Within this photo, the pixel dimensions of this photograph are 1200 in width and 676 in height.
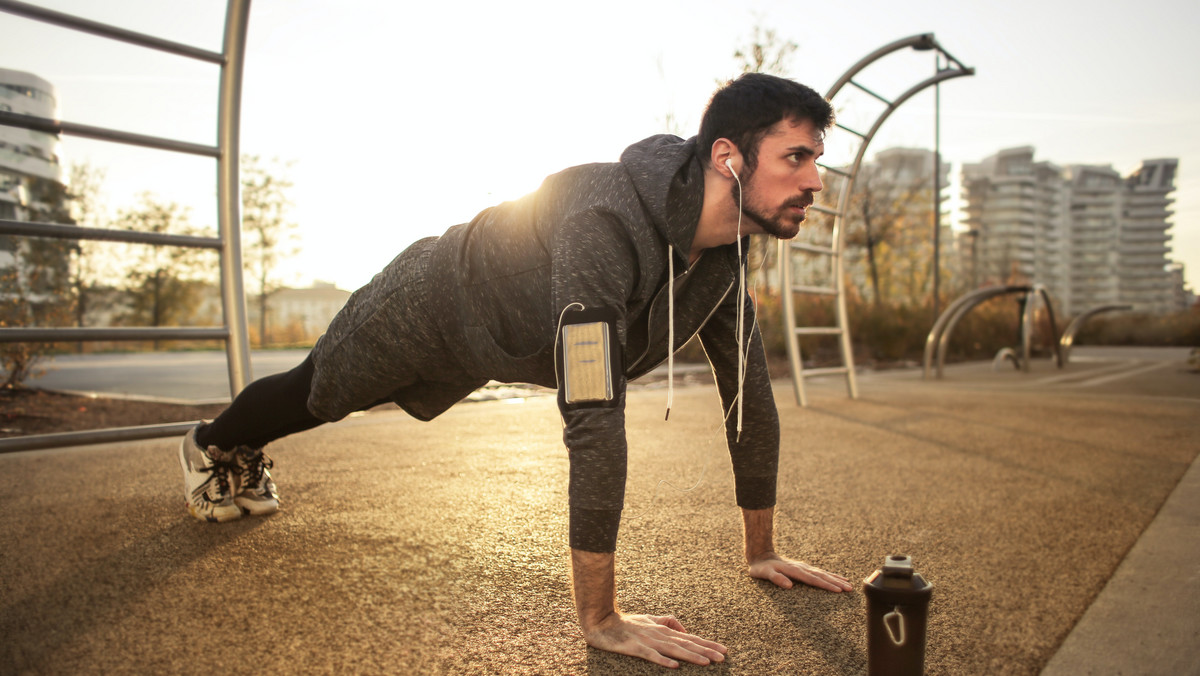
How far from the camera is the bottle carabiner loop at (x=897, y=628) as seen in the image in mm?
1168

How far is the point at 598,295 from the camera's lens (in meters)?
1.37

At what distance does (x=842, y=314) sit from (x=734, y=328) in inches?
180

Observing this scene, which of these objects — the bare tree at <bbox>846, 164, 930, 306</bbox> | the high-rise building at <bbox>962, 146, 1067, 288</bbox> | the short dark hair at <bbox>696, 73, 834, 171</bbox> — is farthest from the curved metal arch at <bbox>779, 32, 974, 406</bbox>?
the high-rise building at <bbox>962, 146, 1067, 288</bbox>

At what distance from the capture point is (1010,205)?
118 meters

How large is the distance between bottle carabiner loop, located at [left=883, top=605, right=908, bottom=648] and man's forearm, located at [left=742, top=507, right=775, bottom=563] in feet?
2.03

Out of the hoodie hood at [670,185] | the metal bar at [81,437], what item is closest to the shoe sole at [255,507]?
the metal bar at [81,437]

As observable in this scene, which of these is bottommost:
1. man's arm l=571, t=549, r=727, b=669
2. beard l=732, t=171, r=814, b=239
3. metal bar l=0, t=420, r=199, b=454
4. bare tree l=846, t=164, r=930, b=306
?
man's arm l=571, t=549, r=727, b=669

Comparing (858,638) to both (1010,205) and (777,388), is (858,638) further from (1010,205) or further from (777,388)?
(1010,205)

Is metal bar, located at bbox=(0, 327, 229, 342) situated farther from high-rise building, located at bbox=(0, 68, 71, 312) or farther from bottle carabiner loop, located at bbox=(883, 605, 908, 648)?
bottle carabiner loop, located at bbox=(883, 605, 908, 648)

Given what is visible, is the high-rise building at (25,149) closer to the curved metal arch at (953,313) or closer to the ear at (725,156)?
the ear at (725,156)

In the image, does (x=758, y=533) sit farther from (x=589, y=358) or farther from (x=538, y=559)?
(x=589, y=358)

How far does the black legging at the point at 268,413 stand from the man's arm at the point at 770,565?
107cm

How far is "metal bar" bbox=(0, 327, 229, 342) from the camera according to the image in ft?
7.81

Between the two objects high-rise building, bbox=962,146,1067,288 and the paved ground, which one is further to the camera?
high-rise building, bbox=962,146,1067,288
